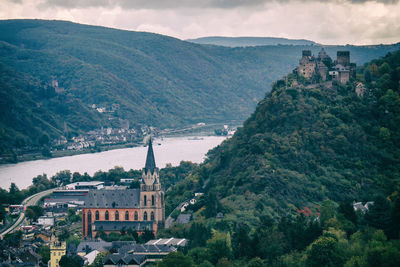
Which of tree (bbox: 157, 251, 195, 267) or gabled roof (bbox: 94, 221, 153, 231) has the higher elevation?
tree (bbox: 157, 251, 195, 267)

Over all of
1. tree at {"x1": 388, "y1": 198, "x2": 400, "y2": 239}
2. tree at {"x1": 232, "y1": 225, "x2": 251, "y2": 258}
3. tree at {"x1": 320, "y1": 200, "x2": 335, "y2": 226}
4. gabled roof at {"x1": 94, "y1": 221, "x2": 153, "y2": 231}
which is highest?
tree at {"x1": 388, "y1": 198, "x2": 400, "y2": 239}

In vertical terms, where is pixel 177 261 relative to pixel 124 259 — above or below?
above

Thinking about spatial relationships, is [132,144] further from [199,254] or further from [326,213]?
[199,254]

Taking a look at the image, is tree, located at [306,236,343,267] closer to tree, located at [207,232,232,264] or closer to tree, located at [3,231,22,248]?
tree, located at [207,232,232,264]

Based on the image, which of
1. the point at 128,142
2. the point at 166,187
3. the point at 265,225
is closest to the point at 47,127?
the point at 128,142

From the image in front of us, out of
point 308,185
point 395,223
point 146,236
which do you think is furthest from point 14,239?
point 395,223

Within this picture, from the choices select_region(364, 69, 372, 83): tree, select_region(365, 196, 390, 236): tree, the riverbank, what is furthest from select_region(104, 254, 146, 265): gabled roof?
the riverbank
